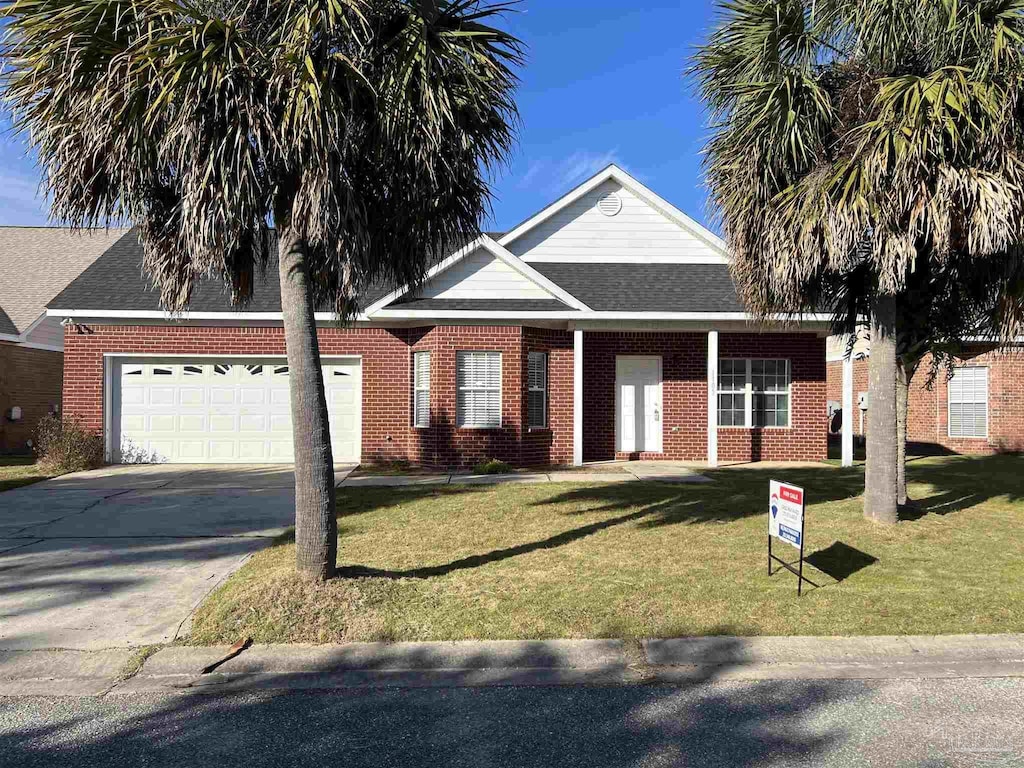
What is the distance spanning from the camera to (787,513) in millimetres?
5910

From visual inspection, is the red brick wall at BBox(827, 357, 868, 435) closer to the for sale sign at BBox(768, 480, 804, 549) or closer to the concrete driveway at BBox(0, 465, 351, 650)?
the for sale sign at BBox(768, 480, 804, 549)

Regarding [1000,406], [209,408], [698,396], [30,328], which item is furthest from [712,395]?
[30,328]

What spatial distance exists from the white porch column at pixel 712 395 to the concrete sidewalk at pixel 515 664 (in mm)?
9619

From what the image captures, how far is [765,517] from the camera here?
28.5 feet

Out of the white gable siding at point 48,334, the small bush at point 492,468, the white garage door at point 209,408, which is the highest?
the white gable siding at point 48,334

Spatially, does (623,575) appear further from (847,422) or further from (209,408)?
(209,408)

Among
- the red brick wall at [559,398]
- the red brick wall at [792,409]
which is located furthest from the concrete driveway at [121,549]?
the red brick wall at [792,409]

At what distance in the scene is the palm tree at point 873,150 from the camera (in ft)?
22.7

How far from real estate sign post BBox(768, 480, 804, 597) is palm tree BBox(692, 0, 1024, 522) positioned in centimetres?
283

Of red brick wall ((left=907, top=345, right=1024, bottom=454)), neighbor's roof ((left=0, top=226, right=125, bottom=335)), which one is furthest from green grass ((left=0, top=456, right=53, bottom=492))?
red brick wall ((left=907, top=345, right=1024, bottom=454))

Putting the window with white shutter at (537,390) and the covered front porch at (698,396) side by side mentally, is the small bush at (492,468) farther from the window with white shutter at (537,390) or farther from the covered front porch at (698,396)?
the covered front porch at (698,396)

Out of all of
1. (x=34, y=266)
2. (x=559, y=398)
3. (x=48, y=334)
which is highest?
(x=34, y=266)

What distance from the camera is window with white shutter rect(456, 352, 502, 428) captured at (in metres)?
13.9

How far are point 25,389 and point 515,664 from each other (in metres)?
20.4
